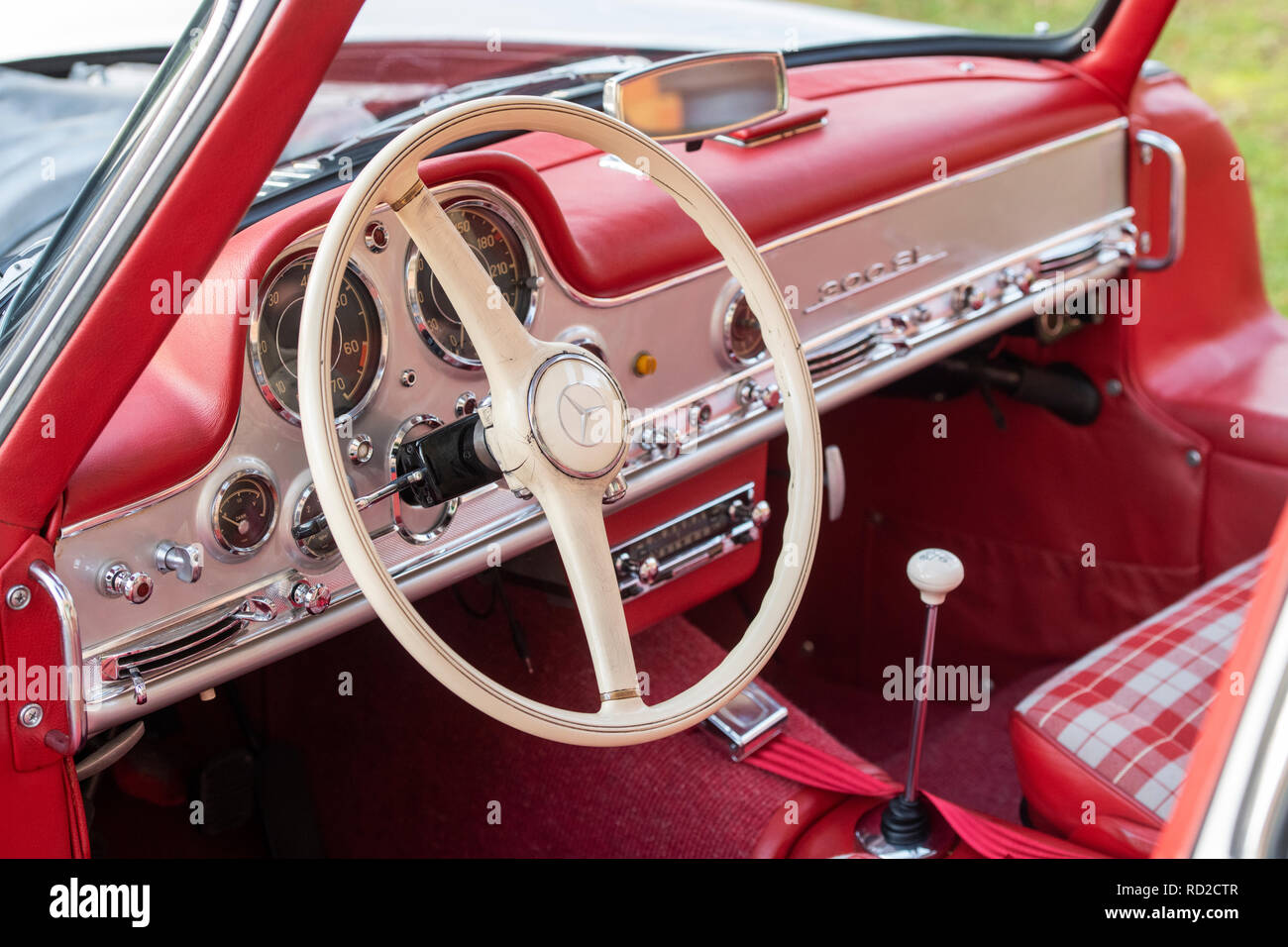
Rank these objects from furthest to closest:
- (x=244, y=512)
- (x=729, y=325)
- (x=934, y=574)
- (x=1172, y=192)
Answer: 1. (x=1172, y=192)
2. (x=729, y=325)
3. (x=934, y=574)
4. (x=244, y=512)

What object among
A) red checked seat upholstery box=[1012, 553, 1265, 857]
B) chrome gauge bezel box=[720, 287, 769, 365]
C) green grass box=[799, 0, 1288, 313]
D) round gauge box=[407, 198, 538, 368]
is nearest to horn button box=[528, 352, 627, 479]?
round gauge box=[407, 198, 538, 368]

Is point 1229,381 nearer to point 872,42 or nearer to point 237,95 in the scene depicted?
point 872,42

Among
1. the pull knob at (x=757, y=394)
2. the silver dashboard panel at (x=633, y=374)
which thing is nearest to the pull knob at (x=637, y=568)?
the silver dashboard panel at (x=633, y=374)

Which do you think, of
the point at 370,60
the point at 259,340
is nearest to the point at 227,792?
the point at 259,340

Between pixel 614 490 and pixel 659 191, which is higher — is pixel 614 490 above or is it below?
below

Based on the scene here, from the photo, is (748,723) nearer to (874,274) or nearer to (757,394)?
(757,394)

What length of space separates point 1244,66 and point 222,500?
6134 mm

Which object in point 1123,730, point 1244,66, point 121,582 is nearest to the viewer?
point 121,582

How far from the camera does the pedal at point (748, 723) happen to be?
1.78 metres

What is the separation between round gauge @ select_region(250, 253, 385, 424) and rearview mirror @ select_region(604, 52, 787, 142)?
45 centimetres

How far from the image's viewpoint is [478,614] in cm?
200

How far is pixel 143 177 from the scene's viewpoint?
3.61ft

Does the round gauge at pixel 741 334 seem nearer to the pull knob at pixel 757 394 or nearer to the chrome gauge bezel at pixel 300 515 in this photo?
the pull knob at pixel 757 394
